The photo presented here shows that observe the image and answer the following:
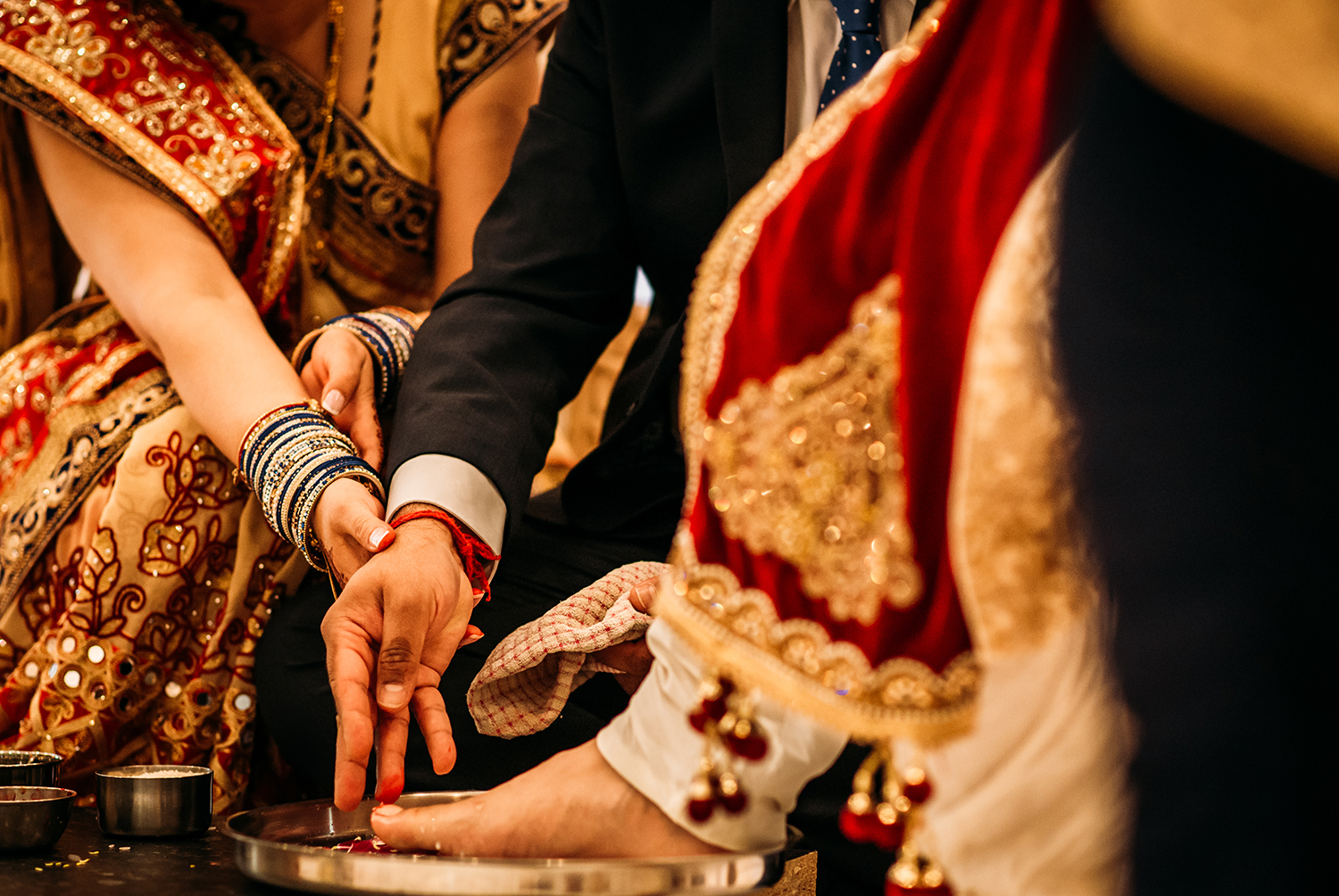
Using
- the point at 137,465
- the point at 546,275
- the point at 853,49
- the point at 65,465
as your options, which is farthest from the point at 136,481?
the point at 853,49

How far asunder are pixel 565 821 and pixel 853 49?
0.62m

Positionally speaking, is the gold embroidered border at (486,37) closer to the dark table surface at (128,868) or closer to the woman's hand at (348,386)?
the woman's hand at (348,386)

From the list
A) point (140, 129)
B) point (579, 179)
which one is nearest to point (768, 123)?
point (579, 179)

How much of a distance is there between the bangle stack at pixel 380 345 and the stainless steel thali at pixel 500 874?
1.97 feet

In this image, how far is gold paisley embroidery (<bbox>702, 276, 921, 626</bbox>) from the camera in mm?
470

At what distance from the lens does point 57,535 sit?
1181mm

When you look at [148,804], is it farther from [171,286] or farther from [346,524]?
[171,286]

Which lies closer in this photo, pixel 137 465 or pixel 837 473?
pixel 837 473

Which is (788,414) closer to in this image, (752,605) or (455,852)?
(752,605)

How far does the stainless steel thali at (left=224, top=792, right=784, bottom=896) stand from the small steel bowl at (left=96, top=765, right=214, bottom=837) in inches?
9.0

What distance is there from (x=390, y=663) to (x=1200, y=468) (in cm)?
59

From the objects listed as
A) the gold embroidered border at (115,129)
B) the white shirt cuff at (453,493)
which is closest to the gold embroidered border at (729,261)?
the white shirt cuff at (453,493)

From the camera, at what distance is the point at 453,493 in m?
0.94

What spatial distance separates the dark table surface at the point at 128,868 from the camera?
69 centimetres
